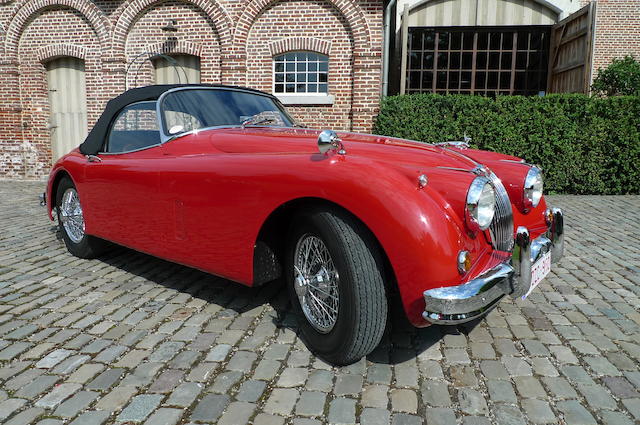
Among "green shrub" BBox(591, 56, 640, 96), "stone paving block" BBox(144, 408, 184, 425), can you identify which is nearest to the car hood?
"stone paving block" BBox(144, 408, 184, 425)

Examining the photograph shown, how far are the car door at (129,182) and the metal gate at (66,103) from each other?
9.08 metres

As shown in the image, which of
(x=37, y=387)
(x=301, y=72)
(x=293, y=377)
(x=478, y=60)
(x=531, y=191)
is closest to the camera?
(x=37, y=387)

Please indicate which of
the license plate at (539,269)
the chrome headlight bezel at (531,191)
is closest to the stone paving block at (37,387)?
the license plate at (539,269)

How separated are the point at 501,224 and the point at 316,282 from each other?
1068 mm

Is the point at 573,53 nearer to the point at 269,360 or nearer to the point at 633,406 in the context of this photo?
the point at 633,406

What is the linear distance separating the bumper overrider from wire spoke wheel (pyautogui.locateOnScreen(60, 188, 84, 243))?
141 inches

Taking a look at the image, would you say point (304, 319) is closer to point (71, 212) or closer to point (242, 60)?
point (71, 212)

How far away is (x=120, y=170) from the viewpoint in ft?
11.8

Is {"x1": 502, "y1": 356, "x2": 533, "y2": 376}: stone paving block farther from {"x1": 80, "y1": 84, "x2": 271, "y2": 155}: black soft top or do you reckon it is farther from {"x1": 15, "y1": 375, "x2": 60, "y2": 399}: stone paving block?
{"x1": 80, "y1": 84, "x2": 271, "y2": 155}: black soft top

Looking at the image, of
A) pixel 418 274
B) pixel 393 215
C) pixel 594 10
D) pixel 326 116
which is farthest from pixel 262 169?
pixel 594 10

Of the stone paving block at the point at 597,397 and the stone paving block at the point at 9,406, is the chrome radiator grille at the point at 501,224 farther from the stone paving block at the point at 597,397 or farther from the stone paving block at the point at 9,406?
the stone paving block at the point at 9,406

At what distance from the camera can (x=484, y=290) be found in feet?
6.91

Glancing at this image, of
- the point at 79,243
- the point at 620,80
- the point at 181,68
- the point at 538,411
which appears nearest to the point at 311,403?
the point at 538,411

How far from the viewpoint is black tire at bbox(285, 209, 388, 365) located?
222cm
